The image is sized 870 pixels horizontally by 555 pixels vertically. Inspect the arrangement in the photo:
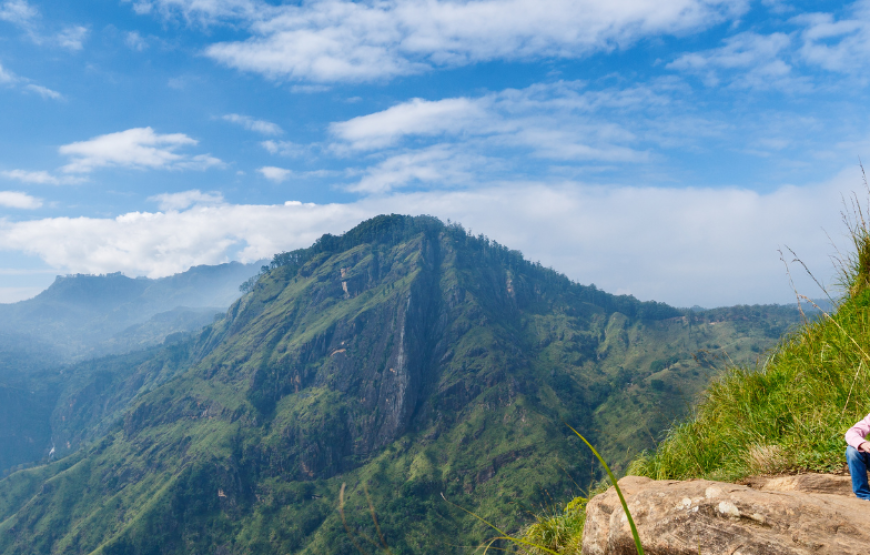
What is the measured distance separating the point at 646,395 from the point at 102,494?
192985 mm

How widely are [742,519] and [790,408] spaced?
2.36 meters

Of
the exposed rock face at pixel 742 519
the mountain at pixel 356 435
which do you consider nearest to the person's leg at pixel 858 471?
the exposed rock face at pixel 742 519

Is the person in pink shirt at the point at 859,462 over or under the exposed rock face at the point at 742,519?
over

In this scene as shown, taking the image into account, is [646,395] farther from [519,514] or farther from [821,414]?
[821,414]

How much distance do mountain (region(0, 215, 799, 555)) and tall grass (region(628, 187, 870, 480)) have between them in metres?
106

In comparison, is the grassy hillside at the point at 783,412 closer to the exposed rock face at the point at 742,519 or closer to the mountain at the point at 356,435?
the exposed rock face at the point at 742,519

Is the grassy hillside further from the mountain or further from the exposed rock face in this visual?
the mountain

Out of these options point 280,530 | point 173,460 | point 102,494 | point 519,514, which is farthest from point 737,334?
point 102,494

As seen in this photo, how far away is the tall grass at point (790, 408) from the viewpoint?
186 inches

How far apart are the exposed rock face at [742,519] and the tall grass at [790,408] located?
0.37 metres

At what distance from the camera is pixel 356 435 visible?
15525cm

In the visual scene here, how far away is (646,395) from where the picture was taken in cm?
14888

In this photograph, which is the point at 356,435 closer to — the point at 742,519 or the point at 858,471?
the point at 742,519

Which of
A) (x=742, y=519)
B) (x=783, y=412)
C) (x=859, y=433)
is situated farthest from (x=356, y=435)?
(x=859, y=433)
